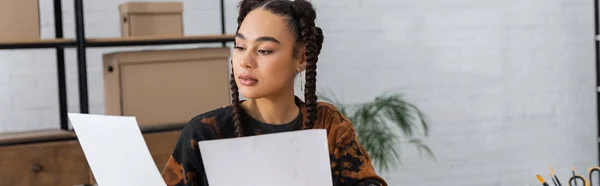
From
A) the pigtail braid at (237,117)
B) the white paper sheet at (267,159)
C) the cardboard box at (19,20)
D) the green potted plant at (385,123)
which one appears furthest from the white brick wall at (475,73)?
the white paper sheet at (267,159)

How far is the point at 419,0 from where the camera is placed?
3.58 m

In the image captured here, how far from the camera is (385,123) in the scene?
3.35 m

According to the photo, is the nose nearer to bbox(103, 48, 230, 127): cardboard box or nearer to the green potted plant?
bbox(103, 48, 230, 127): cardboard box

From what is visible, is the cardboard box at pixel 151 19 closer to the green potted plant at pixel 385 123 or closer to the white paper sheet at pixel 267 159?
the green potted plant at pixel 385 123

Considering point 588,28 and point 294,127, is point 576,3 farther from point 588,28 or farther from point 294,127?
point 294,127

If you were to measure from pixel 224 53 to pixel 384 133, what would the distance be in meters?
0.87

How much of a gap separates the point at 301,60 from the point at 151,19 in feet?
4.97

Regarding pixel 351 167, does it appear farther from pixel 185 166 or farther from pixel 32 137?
pixel 32 137

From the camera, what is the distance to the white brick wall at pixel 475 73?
345 cm

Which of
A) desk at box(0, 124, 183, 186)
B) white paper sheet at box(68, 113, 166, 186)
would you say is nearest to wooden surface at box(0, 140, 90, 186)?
desk at box(0, 124, 183, 186)

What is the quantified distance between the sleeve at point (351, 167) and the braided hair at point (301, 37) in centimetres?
5

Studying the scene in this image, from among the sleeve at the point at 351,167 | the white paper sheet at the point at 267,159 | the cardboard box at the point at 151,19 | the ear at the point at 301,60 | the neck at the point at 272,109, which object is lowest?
the sleeve at the point at 351,167

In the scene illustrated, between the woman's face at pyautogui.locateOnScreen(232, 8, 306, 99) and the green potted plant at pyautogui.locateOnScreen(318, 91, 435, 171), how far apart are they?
2055 mm

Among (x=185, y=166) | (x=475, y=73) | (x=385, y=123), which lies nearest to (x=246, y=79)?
(x=185, y=166)
